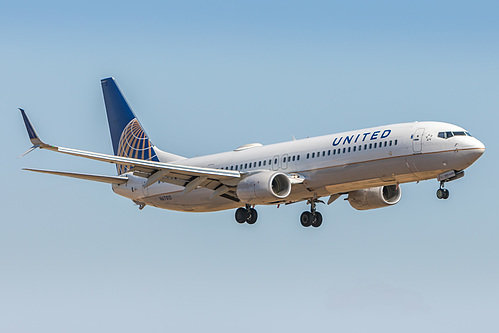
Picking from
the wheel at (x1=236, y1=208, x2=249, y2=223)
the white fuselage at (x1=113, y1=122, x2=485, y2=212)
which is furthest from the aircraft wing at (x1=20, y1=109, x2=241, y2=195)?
the wheel at (x1=236, y1=208, x2=249, y2=223)

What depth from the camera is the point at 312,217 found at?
5962 centimetres

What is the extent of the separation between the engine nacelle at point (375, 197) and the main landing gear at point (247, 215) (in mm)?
6311

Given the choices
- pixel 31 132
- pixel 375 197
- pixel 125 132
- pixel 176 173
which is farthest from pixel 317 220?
pixel 31 132

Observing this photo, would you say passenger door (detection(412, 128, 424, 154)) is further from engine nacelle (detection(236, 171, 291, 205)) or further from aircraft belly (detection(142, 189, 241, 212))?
aircraft belly (detection(142, 189, 241, 212))

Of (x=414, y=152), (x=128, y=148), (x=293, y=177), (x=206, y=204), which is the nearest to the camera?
(x=414, y=152)

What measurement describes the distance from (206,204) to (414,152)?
14.3 m

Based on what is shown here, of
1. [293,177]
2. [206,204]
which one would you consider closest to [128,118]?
[206,204]

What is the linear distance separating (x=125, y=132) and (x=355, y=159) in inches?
860

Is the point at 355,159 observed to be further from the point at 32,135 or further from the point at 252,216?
the point at 32,135

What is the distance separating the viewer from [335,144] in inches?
2163

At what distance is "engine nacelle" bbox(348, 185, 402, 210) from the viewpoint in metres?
60.0

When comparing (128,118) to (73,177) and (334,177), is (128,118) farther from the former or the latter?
(334,177)

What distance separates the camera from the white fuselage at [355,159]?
51.6 meters

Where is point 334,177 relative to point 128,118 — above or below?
below
